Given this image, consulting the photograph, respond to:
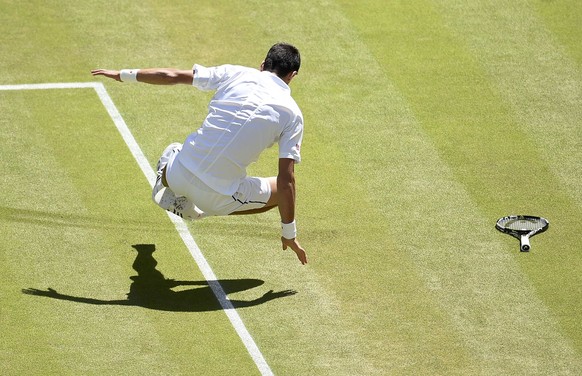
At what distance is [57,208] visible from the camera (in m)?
13.9

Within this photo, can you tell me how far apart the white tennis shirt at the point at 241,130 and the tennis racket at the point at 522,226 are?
103 inches

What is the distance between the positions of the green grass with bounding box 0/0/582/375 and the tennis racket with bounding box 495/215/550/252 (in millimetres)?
147

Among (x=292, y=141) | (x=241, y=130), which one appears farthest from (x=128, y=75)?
(x=292, y=141)

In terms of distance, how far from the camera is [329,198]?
14.4 meters

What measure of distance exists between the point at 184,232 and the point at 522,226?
11.6 ft

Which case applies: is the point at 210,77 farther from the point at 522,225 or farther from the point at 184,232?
the point at 522,225

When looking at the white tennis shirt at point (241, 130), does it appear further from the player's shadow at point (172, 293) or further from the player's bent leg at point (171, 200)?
the player's shadow at point (172, 293)

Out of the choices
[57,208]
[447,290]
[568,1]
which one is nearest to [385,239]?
[447,290]

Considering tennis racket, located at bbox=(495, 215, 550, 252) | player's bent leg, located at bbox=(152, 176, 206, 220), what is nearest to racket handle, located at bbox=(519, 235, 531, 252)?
tennis racket, located at bbox=(495, 215, 550, 252)

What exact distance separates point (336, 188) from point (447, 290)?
2.31m

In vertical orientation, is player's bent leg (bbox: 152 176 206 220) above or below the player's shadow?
above

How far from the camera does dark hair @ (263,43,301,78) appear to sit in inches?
496

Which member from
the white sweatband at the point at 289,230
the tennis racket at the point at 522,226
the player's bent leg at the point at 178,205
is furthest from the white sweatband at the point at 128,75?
the tennis racket at the point at 522,226

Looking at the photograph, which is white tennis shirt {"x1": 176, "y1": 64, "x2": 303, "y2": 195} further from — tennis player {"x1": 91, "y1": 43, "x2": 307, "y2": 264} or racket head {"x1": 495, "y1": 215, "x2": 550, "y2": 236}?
racket head {"x1": 495, "y1": 215, "x2": 550, "y2": 236}
